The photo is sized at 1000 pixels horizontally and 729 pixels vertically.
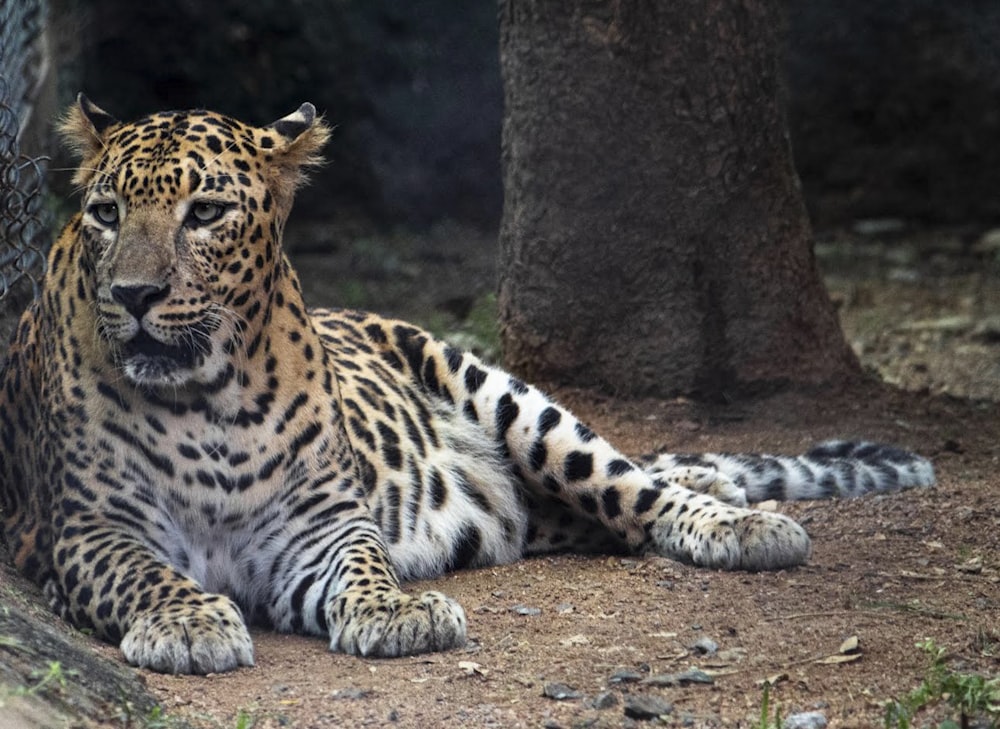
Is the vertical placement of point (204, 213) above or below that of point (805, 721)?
above

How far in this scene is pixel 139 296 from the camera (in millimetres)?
4914

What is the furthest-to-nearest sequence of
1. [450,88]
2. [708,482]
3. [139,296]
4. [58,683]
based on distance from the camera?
[450,88], [708,482], [139,296], [58,683]

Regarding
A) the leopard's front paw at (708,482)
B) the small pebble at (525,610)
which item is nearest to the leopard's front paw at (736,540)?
the leopard's front paw at (708,482)

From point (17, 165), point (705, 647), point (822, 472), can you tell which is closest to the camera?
point (705, 647)

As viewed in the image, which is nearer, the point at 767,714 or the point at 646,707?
the point at 767,714

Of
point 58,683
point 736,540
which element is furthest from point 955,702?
point 58,683

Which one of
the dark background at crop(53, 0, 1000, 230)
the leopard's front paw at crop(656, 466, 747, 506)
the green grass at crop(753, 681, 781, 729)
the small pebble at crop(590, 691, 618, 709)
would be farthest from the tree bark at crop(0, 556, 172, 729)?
the dark background at crop(53, 0, 1000, 230)

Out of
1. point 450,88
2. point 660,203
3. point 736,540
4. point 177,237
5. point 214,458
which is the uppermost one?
point 450,88

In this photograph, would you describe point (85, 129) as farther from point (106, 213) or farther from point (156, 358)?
point (156, 358)

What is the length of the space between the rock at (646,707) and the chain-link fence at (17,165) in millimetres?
3241

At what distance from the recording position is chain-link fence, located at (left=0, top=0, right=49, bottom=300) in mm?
6102

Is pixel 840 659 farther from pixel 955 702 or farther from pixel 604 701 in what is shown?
pixel 604 701

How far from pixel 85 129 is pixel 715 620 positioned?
2833mm

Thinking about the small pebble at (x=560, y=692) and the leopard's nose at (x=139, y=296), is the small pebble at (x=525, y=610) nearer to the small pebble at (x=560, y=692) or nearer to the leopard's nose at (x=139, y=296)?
the small pebble at (x=560, y=692)
